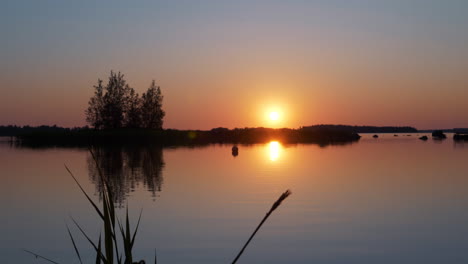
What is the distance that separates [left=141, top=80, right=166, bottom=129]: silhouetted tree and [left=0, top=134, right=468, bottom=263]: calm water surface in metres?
74.1

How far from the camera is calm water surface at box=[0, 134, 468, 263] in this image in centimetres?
1658

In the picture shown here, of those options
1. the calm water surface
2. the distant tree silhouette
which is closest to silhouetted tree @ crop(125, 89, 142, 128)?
the distant tree silhouette

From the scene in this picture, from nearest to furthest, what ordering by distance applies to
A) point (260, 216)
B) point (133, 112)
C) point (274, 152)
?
point (260, 216) → point (274, 152) → point (133, 112)

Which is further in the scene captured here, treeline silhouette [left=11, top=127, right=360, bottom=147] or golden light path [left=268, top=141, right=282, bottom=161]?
treeline silhouette [left=11, top=127, right=360, bottom=147]

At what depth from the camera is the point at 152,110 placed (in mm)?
118188

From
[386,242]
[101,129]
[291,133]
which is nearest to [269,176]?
[386,242]

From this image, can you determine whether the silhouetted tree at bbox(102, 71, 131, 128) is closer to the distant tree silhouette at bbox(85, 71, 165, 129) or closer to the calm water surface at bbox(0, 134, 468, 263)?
the distant tree silhouette at bbox(85, 71, 165, 129)

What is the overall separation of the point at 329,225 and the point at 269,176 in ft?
68.5

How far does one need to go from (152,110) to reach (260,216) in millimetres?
97919

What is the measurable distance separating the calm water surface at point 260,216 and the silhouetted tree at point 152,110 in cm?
7405

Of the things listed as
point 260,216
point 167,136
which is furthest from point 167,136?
point 260,216

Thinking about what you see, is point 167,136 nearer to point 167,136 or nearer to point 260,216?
point 167,136

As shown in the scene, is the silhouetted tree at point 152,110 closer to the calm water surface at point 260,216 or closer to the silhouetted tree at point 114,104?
the silhouetted tree at point 114,104

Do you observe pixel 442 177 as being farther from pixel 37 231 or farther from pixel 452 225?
pixel 37 231
